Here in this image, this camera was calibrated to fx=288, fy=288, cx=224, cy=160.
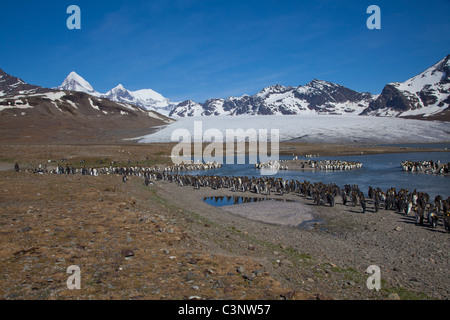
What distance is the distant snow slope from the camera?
9425 centimetres

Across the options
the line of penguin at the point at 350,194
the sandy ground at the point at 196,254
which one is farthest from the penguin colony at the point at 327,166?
the sandy ground at the point at 196,254

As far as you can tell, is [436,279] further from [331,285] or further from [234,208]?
[234,208]

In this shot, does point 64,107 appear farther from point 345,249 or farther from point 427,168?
point 345,249

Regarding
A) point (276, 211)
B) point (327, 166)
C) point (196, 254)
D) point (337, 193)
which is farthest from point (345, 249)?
point (327, 166)

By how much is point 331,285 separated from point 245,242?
13.6 feet

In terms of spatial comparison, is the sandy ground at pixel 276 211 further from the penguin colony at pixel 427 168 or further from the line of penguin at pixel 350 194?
the penguin colony at pixel 427 168

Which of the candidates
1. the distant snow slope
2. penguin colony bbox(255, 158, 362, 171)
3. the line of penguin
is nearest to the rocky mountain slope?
the distant snow slope

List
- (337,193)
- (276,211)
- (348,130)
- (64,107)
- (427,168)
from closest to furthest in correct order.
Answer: (276,211), (337,193), (427,168), (348,130), (64,107)

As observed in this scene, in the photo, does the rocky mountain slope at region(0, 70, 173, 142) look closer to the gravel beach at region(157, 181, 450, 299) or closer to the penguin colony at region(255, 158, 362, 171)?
Result: the penguin colony at region(255, 158, 362, 171)

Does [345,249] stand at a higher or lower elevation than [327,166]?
lower

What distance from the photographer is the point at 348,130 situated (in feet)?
331

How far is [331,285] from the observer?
8094mm

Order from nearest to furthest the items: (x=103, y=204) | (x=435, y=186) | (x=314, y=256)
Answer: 1. (x=314, y=256)
2. (x=103, y=204)
3. (x=435, y=186)
